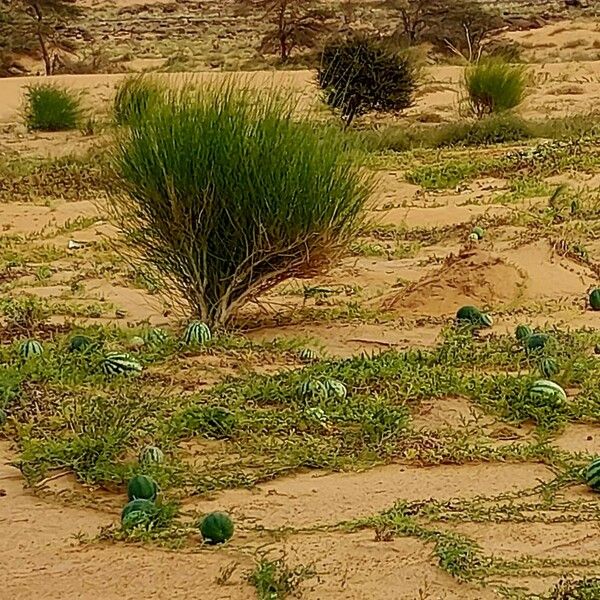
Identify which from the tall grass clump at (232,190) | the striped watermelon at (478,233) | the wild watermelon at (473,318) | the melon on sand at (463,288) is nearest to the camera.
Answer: the tall grass clump at (232,190)

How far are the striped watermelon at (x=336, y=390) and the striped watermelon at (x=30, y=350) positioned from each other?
4.88 feet

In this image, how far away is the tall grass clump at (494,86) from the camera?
625 inches

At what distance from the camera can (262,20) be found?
38938 millimetres

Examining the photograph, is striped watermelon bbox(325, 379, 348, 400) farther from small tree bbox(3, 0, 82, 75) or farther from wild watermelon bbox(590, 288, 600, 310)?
small tree bbox(3, 0, 82, 75)

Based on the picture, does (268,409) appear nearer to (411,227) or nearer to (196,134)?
(196,134)

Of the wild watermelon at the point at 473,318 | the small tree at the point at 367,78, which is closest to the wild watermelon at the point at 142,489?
the wild watermelon at the point at 473,318

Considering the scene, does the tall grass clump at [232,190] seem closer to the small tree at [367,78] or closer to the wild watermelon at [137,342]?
the wild watermelon at [137,342]

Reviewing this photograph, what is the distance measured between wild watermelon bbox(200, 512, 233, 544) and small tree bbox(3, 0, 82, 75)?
934 inches

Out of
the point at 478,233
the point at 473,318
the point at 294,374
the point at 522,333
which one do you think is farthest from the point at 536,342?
the point at 478,233

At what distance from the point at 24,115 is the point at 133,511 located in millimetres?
15344

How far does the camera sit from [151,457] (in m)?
3.98

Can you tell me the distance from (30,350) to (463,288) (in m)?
2.66

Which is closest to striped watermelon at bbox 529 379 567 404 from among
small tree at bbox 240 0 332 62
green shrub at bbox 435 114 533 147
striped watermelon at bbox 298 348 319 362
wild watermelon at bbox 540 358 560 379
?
wild watermelon at bbox 540 358 560 379

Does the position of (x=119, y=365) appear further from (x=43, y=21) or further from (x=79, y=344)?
(x=43, y=21)
